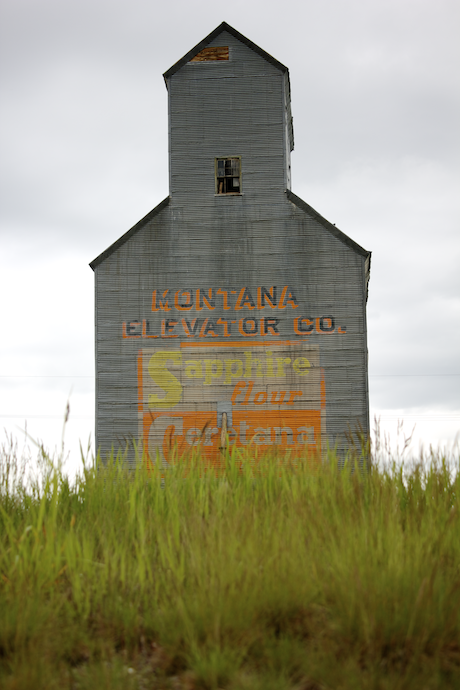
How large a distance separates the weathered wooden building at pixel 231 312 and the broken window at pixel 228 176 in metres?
0.03

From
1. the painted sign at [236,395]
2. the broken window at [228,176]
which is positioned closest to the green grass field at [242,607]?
the painted sign at [236,395]

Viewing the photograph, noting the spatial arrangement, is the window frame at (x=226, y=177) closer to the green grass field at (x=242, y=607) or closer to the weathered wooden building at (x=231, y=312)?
the weathered wooden building at (x=231, y=312)

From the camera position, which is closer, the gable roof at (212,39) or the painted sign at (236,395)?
the painted sign at (236,395)

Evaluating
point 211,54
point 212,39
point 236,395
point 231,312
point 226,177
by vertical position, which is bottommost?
point 236,395

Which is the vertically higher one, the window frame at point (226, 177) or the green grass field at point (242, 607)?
the window frame at point (226, 177)

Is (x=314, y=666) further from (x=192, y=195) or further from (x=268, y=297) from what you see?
(x=192, y=195)

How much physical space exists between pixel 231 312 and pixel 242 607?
1124cm

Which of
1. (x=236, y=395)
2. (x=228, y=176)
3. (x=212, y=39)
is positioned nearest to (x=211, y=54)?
(x=212, y=39)

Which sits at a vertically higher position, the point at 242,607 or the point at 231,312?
the point at 231,312

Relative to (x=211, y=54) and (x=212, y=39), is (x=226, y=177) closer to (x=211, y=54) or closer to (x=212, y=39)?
(x=211, y=54)

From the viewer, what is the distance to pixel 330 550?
5340mm

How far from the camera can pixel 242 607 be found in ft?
14.2

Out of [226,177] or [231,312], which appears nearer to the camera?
[231,312]

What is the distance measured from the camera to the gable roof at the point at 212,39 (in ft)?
54.4
